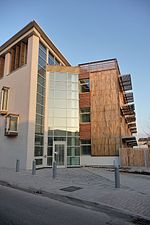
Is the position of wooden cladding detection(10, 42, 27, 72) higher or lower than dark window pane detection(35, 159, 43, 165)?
higher

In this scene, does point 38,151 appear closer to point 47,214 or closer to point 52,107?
point 52,107

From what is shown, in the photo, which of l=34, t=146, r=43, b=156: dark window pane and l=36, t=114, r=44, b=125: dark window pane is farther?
l=36, t=114, r=44, b=125: dark window pane

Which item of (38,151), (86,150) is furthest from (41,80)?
(86,150)

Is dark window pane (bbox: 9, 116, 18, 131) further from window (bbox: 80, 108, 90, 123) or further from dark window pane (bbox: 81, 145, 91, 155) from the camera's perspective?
dark window pane (bbox: 81, 145, 91, 155)

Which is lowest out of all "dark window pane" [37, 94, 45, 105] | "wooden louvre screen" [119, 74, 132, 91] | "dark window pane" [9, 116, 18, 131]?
"dark window pane" [9, 116, 18, 131]

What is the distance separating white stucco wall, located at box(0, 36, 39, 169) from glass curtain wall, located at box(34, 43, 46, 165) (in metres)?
0.87

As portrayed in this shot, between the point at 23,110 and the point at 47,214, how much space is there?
534 inches

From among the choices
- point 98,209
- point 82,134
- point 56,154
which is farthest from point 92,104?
point 98,209

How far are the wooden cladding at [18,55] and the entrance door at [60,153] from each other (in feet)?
29.5

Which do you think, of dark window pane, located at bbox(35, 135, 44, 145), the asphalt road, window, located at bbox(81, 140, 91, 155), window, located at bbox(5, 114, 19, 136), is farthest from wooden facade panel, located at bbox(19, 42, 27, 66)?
the asphalt road

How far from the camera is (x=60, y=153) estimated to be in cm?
1964

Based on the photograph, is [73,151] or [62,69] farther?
[62,69]

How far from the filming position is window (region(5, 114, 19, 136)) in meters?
17.6

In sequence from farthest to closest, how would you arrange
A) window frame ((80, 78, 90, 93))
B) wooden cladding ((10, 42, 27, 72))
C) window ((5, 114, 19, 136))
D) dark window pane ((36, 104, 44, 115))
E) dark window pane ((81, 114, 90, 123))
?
window frame ((80, 78, 90, 93)) → dark window pane ((81, 114, 90, 123)) → wooden cladding ((10, 42, 27, 72)) → dark window pane ((36, 104, 44, 115)) → window ((5, 114, 19, 136))
